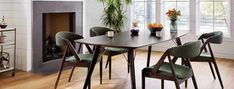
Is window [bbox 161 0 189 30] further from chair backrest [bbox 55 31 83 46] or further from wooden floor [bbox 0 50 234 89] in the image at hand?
chair backrest [bbox 55 31 83 46]

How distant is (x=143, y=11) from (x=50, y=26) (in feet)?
8.24

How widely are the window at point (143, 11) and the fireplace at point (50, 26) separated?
74.2 inches

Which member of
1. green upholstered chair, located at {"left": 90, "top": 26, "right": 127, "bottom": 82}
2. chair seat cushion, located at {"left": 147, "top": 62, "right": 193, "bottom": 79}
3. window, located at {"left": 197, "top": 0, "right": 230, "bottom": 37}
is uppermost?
window, located at {"left": 197, "top": 0, "right": 230, "bottom": 37}

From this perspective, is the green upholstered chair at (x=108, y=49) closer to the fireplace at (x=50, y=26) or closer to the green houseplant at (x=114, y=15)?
the fireplace at (x=50, y=26)

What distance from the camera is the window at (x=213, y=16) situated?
591cm

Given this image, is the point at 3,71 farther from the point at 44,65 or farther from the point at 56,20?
the point at 56,20

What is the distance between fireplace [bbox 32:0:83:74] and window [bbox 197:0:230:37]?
8.54 feet

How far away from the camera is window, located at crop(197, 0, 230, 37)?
5.91 meters

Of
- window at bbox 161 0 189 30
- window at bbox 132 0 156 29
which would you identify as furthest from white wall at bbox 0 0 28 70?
window at bbox 161 0 189 30

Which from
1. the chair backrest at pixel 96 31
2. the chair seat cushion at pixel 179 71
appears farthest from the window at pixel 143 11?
the chair seat cushion at pixel 179 71

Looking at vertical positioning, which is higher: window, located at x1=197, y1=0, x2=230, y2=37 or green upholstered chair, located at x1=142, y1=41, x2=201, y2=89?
window, located at x1=197, y1=0, x2=230, y2=37

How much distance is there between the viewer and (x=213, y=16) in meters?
6.05

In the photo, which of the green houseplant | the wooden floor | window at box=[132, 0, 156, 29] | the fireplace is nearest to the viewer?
the wooden floor

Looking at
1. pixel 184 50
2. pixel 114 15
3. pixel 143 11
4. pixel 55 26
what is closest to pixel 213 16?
pixel 143 11
